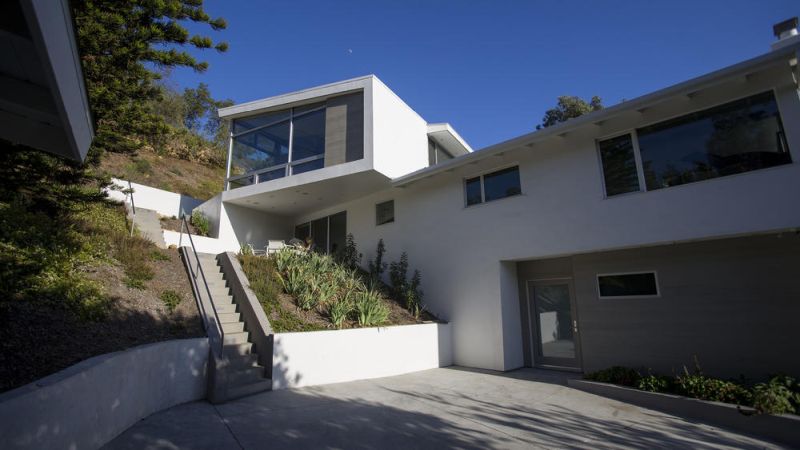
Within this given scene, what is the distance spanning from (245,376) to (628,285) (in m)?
7.85

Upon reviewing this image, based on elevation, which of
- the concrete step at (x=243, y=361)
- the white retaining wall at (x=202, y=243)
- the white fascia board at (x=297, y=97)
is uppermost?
the white fascia board at (x=297, y=97)

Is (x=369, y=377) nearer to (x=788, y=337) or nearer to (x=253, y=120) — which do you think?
(x=788, y=337)

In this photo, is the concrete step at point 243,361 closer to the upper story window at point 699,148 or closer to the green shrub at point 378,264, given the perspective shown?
the green shrub at point 378,264

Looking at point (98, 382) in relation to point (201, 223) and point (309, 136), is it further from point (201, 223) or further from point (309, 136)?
point (201, 223)

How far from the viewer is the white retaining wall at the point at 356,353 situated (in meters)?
6.98

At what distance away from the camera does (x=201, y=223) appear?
14180 millimetres

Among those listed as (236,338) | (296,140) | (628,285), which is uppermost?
(296,140)

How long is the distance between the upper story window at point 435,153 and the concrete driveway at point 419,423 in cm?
938

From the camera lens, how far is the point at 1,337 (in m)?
4.17

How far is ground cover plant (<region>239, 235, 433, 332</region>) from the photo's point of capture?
8.15 meters

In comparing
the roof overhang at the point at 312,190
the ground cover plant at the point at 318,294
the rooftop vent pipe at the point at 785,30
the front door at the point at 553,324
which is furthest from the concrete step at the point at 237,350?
the rooftop vent pipe at the point at 785,30

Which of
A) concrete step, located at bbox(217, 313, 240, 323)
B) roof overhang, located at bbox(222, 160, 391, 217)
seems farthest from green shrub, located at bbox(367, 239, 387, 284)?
concrete step, located at bbox(217, 313, 240, 323)

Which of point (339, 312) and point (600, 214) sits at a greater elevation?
point (600, 214)

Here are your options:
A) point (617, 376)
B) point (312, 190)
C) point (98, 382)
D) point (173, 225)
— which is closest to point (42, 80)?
point (98, 382)
